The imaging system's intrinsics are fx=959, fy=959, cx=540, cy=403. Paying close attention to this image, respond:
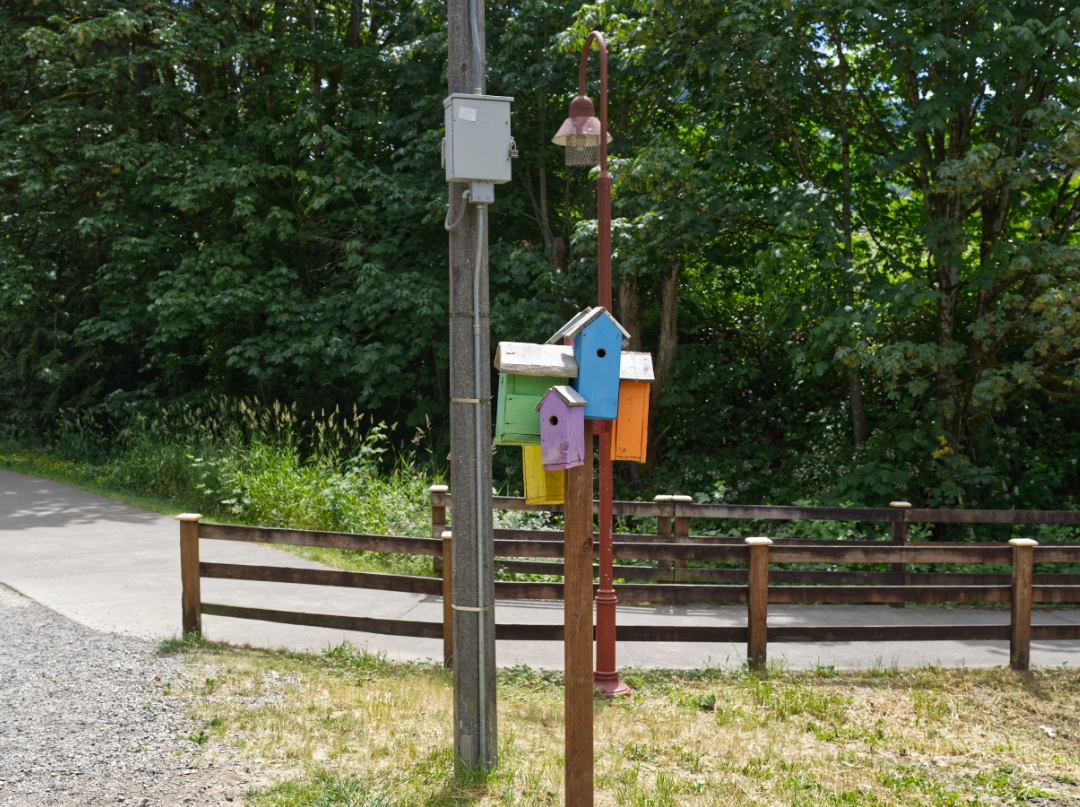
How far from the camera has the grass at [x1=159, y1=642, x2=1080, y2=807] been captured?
15.9 ft

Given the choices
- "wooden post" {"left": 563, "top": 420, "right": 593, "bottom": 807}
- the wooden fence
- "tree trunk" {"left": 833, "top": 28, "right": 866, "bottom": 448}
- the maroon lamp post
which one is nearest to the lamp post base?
the maroon lamp post

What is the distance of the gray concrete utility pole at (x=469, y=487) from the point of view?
491 cm

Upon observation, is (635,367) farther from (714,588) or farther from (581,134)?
(714,588)

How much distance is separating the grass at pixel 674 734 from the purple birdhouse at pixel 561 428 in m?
1.83

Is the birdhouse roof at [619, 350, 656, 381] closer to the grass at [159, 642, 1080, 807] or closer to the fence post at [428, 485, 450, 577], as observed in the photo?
the grass at [159, 642, 1080, 807]

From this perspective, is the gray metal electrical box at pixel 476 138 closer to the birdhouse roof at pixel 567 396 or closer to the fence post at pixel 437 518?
the birdhouse roof at pixel 567 396

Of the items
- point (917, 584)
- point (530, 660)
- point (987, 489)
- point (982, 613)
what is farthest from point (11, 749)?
point (987, 489)

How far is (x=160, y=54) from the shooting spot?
16422 mm

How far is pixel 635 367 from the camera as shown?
4449mm

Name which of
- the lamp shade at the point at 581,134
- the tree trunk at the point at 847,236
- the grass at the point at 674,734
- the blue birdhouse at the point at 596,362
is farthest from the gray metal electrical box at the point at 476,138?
the tree trunk at the point at 847,236

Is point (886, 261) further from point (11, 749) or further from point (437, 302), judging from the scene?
point (11, 749)

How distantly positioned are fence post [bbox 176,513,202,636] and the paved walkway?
1.15 feet

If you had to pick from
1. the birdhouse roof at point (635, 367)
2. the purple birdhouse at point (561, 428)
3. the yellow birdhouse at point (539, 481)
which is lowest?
the yellow birdhouse at point (539, 481)

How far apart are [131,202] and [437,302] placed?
22.4 ft
